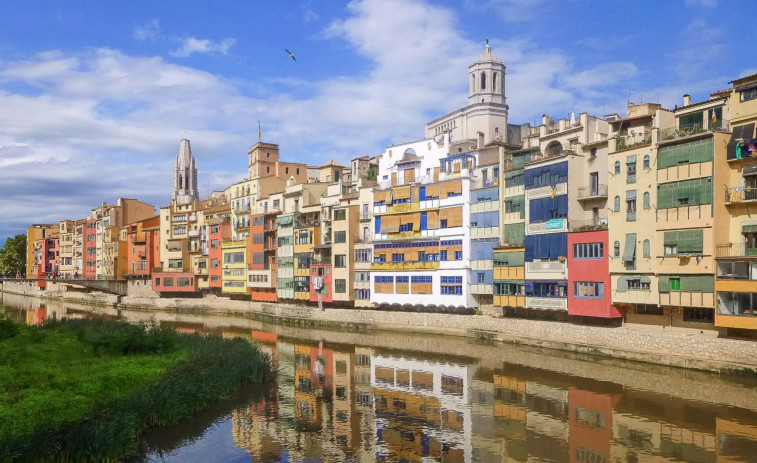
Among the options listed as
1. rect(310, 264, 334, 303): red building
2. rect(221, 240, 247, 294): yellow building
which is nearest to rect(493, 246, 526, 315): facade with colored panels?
rect(310, 264, 334, 303): red building

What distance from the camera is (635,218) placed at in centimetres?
4119

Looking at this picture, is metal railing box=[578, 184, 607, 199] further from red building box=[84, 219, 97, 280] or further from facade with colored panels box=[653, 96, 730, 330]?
red building box=[84, 219, 97, 280]

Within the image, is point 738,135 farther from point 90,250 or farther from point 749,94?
point 90,250

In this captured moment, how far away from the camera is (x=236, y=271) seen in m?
83.8

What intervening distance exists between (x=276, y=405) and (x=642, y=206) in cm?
2590

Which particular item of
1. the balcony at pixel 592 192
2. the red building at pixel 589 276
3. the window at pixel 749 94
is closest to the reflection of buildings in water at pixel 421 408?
the red building at pixel 589 276

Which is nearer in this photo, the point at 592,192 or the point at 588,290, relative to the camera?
the point at 588,290

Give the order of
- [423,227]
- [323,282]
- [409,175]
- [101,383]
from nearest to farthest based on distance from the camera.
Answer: [101,383], [423,227], [409,175], [323,282]

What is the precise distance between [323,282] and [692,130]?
3952 centimetres

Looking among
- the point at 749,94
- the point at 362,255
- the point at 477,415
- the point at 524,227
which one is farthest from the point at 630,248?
the point at 362,255

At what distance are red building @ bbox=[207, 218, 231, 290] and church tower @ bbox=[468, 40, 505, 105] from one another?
42.9 metres

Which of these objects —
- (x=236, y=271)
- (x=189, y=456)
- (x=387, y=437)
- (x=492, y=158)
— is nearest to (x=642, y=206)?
(x=492, y=158)

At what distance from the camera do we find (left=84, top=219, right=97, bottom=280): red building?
395 ft

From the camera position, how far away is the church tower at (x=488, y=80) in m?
99.6
